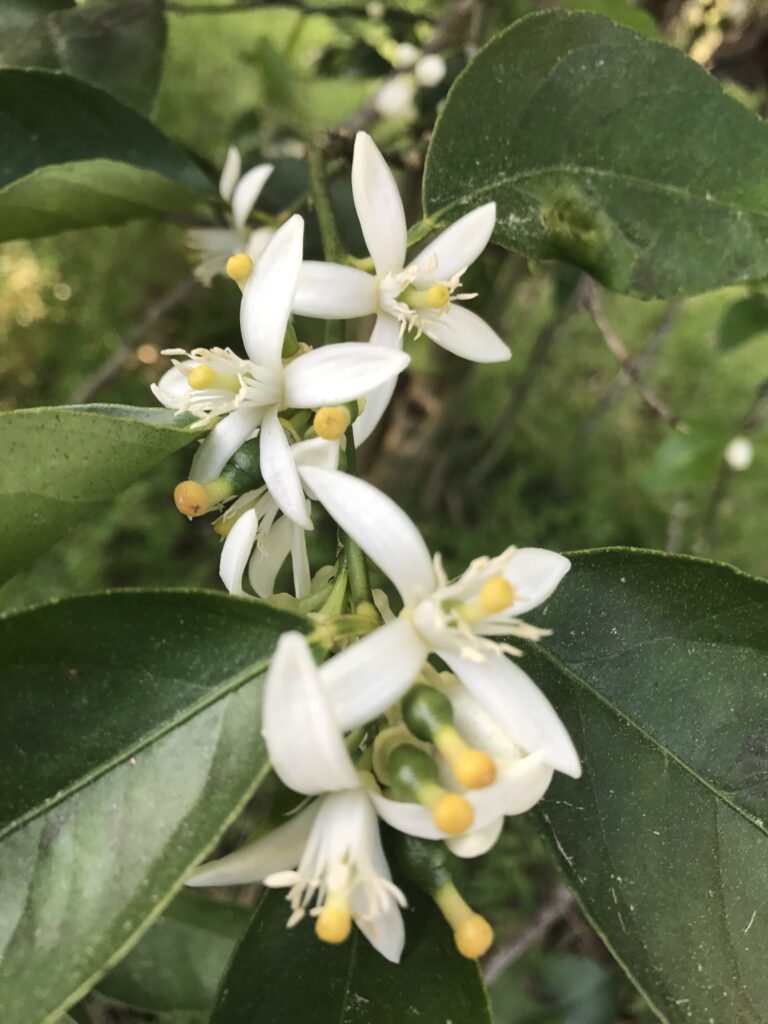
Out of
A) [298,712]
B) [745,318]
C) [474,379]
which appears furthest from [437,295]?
[474,379]

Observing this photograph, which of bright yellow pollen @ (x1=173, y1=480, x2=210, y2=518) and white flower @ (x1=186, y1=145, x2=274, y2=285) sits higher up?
bright yellow pollen @ (x1=173, y1=480, x2=210, y2=518)

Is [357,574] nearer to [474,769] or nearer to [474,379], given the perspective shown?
[474,769]

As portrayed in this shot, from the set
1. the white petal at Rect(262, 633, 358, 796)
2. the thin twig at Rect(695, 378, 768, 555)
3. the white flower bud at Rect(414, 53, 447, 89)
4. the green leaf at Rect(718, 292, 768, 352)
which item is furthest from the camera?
the thin twig at Rect(695, 378, 768, 555)

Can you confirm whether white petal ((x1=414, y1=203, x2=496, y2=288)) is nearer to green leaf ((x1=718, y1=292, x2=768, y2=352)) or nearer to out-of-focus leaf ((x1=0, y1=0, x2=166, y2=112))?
out-of-focus leaf ((x1=0, y1=0, x2=166, y2=112))

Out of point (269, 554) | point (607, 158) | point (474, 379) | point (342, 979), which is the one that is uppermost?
point (607, 158)

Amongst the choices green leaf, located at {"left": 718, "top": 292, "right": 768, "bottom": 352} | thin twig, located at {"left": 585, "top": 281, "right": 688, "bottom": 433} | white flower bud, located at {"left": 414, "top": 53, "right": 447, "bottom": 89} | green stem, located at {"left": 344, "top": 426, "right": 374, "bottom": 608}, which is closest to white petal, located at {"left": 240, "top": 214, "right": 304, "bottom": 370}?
green stem, located at {"left": 344, "top": 426, "right": 374, "bottom": 608}

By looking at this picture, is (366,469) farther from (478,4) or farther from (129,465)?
(129,465)
